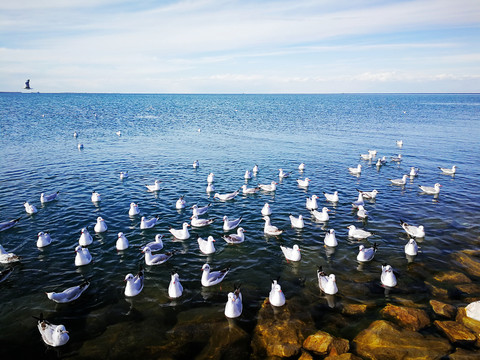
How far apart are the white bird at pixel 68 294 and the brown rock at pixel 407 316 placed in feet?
41.6

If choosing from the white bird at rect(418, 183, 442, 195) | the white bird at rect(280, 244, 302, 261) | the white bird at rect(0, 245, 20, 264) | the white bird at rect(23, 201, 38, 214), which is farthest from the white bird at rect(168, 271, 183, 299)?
the white bird at rect(418, 183, 442, 195)

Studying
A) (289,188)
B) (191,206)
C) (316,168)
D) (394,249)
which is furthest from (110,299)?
(316,168)

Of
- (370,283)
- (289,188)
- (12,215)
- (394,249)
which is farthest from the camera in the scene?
(289,188)

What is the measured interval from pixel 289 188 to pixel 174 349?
18939 millimetres

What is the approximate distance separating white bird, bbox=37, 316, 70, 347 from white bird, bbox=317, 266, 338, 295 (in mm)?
10334

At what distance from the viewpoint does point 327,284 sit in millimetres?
13047

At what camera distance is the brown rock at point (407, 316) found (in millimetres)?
11008

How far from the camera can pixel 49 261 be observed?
15.2 meters

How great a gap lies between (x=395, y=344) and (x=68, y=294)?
12.8 metres

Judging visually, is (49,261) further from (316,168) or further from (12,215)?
(316,168)

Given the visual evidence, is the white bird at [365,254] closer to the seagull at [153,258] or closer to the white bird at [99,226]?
the seagull at [153,258]

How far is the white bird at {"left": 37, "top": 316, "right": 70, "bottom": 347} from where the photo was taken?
1015cm

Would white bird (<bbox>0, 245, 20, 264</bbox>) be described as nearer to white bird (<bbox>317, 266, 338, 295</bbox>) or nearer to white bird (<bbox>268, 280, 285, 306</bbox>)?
white bird (<bbox>268, 280, 285, 306</bbox>)

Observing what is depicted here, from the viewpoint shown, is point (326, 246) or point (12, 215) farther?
point (12, 215)
